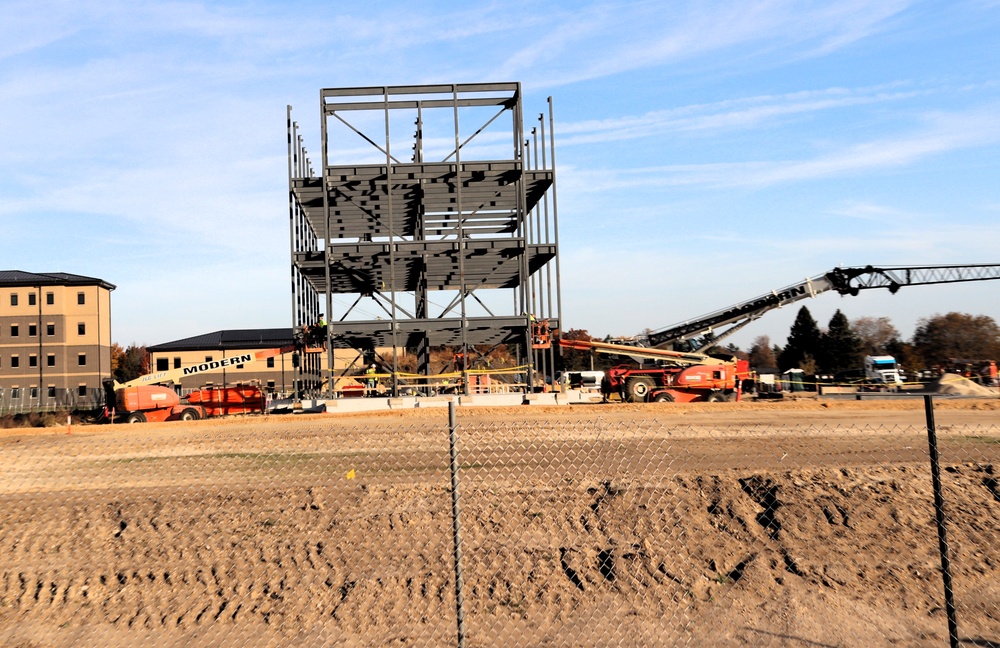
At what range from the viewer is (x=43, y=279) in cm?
6744

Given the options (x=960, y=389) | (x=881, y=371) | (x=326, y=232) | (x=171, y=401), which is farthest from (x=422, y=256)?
(x=881, y=371)

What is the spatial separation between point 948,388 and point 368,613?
3446 cm

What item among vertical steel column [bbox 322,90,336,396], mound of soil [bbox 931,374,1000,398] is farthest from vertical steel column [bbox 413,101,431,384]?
mound of soil [bbox 931,374,1000,398]

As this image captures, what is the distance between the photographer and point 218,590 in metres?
7.36

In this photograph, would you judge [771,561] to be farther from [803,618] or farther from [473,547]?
[473,547]

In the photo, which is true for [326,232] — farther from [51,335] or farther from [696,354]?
[51,335]

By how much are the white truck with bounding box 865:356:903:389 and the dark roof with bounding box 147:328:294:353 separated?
4999cm

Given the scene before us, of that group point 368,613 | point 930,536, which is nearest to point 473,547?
point 368,613

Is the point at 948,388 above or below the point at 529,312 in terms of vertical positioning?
below

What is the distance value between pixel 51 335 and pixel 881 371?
60.1 m

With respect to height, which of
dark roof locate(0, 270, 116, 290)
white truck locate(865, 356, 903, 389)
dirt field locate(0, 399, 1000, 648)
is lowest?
dirt field locate(0, 399, 1000, 648)

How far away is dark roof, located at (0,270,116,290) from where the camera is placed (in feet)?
218

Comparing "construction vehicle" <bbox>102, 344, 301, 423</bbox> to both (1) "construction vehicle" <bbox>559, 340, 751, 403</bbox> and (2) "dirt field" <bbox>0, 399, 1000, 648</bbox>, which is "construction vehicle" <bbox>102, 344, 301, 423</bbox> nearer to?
(1) "construction vehicle" <bbox>559, 340, 751, 403</bbox>

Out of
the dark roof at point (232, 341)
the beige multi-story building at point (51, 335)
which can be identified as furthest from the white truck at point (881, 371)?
the beige multi-story building at point (51, 335)
